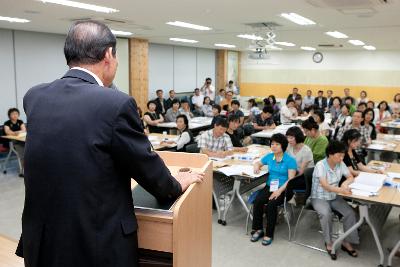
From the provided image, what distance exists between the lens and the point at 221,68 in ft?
56.4

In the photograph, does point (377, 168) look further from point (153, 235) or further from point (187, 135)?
point (153, 235)

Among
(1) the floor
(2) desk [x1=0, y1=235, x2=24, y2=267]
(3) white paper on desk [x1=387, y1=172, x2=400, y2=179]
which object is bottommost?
(1) the floor

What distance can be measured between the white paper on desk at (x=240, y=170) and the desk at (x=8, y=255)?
8.65 feet

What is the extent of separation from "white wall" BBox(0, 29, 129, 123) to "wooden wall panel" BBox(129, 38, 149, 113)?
2.24 meters

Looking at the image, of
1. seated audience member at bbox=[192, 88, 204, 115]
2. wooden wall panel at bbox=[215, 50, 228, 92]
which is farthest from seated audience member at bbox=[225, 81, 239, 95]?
seated audience member at bbox=[192, 88, 204, 115]

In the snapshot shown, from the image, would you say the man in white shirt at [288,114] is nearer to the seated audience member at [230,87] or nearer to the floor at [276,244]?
the floor at [276,244]

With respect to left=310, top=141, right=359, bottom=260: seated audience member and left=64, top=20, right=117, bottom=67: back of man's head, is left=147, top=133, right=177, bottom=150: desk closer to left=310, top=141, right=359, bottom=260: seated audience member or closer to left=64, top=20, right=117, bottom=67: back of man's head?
left=310, top=141, right=359, bottom=260: seated audience member

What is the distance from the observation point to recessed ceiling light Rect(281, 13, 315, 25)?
21.6 feet

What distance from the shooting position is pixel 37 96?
1174 millimetres

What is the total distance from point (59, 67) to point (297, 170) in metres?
7.66

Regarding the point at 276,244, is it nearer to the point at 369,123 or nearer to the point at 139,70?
the point at 369,123

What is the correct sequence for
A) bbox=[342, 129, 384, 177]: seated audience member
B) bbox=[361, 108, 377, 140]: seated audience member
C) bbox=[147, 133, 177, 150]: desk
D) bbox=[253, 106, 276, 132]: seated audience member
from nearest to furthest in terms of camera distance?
bbox=[342, 129, 384, 177]: seated audience member < bbox=[147, 133, 177, 150]: desk < bbox=[361, 108, 377, 140]: seated audience member < bbox=[253, 106, 276, 132]: seated audience member

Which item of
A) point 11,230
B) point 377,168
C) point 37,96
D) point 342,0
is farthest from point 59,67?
point 37,96

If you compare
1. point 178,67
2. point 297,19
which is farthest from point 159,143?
point 178,67
